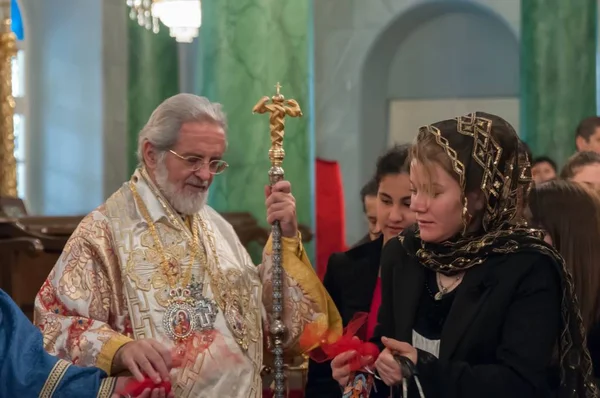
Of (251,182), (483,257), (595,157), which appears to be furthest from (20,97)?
(483,257)

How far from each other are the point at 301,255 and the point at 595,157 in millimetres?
1915

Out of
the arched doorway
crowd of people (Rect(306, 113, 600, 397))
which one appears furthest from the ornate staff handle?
the arched doorway

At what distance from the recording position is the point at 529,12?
9055 millimetres

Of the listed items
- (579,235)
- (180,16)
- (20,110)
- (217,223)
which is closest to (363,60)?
(180,16)

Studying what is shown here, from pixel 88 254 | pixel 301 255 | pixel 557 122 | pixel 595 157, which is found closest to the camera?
pixel 88 254

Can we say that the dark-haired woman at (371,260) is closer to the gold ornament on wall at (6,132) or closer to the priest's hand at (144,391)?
the priest's hand at (144,391)

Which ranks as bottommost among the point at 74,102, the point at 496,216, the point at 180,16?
the point at 496,216

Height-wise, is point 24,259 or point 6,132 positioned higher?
point 6,132

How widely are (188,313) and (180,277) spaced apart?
14cm

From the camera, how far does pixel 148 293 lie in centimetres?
391

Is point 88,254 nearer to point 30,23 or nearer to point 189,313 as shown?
point 189,313

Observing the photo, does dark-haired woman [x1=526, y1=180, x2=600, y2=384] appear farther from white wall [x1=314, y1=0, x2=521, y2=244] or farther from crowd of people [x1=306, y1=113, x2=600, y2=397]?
white wall [x1=314, y1=0, x2=521, y2=244]

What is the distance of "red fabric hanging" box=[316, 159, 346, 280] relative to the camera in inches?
318

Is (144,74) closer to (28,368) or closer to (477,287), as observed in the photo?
(28,368)
